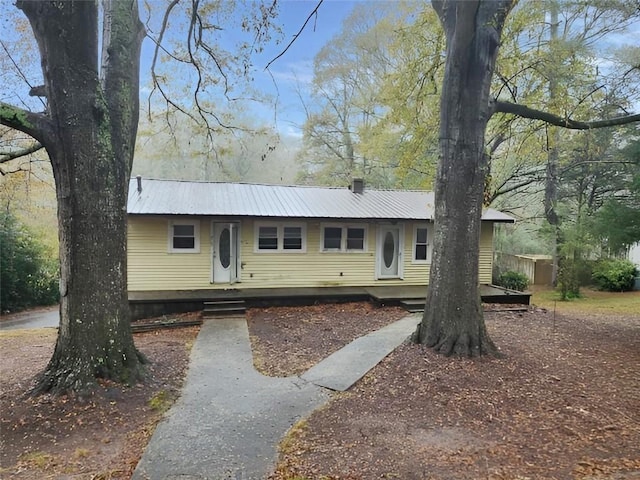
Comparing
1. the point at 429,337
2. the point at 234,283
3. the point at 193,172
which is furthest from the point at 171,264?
the point at 193,172

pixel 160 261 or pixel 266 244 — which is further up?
pixel 266 244

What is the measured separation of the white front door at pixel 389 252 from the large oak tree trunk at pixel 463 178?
626 cm

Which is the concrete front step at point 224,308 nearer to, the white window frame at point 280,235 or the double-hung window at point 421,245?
→ the white window frame at point 280,235

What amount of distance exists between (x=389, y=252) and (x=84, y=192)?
9.54m

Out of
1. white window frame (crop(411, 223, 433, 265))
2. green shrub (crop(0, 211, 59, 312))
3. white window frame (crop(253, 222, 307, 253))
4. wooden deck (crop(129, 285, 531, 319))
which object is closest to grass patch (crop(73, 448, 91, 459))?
wooden deck (crop(129, 285, 531, 319))

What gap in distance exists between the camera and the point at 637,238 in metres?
7.02

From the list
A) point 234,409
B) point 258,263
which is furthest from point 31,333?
point 234,409

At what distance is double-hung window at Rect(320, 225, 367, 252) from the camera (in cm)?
1225

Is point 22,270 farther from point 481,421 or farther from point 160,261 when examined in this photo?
point 481,421

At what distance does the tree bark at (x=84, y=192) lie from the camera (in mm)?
4484

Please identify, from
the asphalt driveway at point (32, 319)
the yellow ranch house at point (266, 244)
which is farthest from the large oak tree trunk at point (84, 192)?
the asphalt driveway at point (32, 319)

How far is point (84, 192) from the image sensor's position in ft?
15.3

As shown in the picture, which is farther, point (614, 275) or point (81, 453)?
point (614, 275)

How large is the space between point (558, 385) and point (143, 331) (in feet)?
24.8
